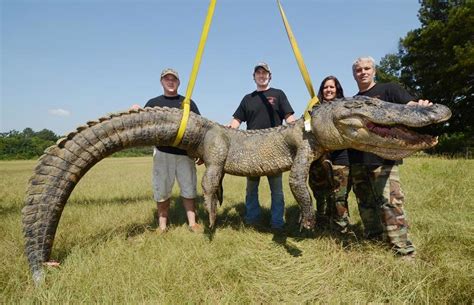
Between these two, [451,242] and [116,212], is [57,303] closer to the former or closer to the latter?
[116,212]

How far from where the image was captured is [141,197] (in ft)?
25.4

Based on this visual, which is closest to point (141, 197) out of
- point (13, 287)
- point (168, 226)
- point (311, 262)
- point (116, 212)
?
point (116, 212)

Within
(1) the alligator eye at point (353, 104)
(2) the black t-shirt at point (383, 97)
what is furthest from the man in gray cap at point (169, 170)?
(2) the black t-shirt at point (383, 97)

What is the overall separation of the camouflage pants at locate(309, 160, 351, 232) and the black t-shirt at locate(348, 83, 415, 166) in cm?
58

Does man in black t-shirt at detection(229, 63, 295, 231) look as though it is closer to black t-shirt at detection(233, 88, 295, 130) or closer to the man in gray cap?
black t-shirt at detection(233, 88, 295, 130)

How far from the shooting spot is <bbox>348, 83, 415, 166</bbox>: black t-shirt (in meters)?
3.49

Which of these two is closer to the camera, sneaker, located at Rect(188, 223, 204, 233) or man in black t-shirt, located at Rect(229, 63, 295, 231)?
sneaker, located at Rect(188, 223, 204, 233)

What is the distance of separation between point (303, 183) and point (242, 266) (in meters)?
1.19

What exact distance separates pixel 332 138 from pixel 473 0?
20.9 metres

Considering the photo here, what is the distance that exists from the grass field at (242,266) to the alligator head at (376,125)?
3.99ft

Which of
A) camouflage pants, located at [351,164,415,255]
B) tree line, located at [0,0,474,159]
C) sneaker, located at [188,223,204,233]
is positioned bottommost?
sneaker, located at [188,223,204,233]

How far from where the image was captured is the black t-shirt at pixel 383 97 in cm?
349

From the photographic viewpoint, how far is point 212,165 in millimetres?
3559

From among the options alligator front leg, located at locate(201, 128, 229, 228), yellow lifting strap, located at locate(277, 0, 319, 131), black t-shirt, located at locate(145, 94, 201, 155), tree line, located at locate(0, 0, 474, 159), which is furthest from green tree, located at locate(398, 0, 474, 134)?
alligator front leg, located at locate(201, 128, 229, 228)
